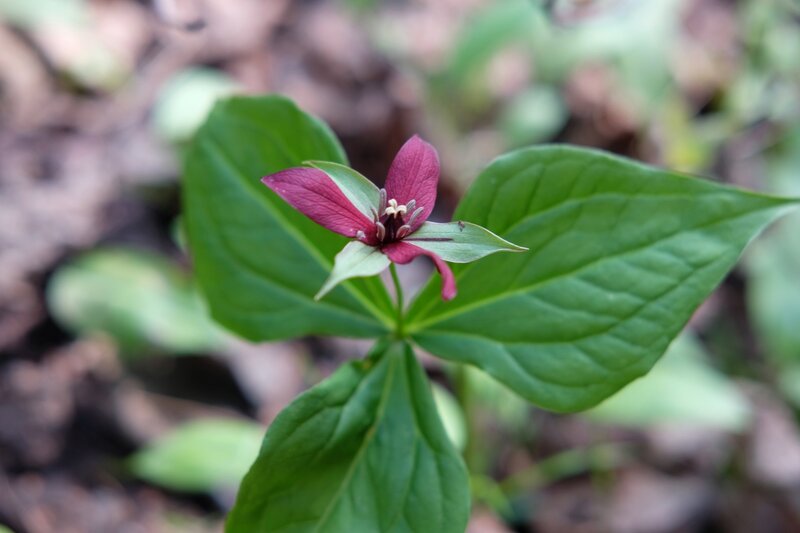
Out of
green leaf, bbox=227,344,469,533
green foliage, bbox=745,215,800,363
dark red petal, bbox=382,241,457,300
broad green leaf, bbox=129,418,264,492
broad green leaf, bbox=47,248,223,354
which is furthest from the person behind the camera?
green foliage, bbox=745,215,800,363

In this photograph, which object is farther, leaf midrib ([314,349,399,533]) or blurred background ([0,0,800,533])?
blurred background ([0,0,800,533])

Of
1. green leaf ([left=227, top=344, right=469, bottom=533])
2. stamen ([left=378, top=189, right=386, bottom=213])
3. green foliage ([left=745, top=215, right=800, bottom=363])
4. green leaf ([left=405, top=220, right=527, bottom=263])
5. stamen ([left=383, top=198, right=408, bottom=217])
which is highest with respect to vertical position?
green foliage ([left=745, top=215, right=800, bottom=363])

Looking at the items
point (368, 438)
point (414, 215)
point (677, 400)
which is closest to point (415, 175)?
point (414, 215)

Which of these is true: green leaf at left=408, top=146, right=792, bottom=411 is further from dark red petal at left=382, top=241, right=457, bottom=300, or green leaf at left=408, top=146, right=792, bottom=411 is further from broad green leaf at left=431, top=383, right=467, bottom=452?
broad green leaf at left=431, top=383, right=467, bottom=452

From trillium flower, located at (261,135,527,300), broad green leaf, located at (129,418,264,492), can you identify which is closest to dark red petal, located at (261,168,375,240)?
trillium flower, located at (261,135,527,300)

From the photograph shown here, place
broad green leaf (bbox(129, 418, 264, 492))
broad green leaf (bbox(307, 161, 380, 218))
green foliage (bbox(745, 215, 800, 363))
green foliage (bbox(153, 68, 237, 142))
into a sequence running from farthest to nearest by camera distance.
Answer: green foliage (bbox(153, 68, 237, 142)), green foliage (bbox(745, 215, 800, 363)), broad green leaf (bbox(129, 418, 264, 492)), broad green leaf (bbox(307, 161, 380, 218))

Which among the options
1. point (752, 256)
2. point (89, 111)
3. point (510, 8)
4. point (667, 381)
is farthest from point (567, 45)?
point (89, 111)

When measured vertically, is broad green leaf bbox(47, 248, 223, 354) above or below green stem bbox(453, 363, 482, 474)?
above

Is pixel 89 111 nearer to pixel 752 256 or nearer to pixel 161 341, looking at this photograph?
pixel 161 341
